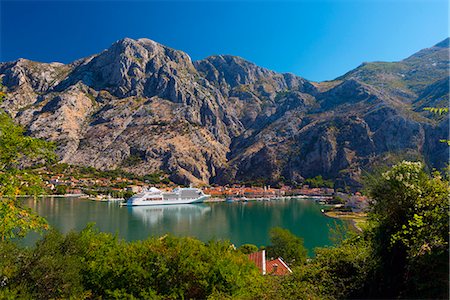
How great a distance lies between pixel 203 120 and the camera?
6398 inches

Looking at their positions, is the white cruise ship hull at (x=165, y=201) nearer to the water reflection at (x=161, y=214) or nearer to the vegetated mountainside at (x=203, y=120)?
the water reflection at (x=161, y=214)

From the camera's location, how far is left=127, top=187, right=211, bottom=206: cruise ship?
272ft

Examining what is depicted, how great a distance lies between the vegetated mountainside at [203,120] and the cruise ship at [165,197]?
3107cm

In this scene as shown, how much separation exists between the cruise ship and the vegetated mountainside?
31074 millimetres

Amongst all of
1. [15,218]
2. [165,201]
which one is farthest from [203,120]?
[15,218]

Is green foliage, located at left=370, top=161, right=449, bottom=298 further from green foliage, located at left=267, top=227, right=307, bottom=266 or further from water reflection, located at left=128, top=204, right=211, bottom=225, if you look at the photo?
water reflection, located at left=128, top=204, right=211, bottom=225

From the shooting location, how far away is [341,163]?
12394 centimetres

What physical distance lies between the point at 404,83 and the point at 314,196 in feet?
354

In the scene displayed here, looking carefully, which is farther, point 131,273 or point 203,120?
point 203,120

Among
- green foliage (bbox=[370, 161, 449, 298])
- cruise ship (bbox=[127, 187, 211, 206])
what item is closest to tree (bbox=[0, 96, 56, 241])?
green foliage (bbox=[370, 161, 449, 298])

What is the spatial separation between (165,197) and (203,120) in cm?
7624

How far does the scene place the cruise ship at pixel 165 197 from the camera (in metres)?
82.9

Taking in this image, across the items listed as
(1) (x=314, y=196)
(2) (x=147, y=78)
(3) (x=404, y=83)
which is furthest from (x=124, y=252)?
(3) (x=404, y=83)

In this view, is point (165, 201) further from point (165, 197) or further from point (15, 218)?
point (15, 218)
